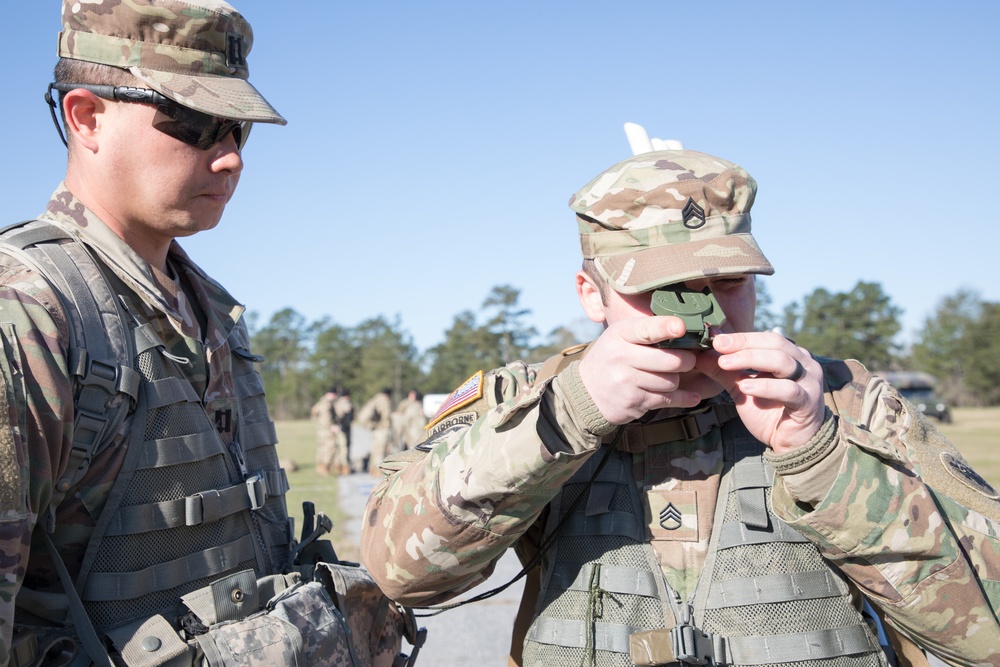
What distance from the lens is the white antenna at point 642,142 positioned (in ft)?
8.46

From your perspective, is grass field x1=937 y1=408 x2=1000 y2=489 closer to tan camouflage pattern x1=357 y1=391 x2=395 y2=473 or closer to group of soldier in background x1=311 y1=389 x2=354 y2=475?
tan camouflage pattern x1=357 y1=391 x2=395 y2=473

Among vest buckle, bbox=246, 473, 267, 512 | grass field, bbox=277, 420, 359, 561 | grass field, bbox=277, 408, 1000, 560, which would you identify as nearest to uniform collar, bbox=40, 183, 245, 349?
vest buckle, bbox=246, 473, 267, 512

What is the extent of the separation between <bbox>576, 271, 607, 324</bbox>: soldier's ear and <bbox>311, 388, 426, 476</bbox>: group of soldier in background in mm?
18483

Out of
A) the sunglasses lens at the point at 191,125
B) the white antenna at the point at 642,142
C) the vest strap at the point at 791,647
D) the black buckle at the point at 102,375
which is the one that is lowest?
the vest strap at the point at 791,647

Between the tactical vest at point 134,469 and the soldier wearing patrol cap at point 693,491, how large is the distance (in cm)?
44

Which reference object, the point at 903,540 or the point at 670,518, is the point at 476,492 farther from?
the point at 903,540

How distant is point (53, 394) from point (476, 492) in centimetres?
99

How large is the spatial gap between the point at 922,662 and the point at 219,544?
189 centimetres

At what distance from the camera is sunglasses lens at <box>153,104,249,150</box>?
2471 mm

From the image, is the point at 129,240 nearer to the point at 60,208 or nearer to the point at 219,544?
the point at 60,208

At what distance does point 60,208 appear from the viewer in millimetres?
2512

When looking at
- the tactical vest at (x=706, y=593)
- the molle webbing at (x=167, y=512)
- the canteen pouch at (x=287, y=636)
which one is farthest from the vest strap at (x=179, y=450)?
the tactical vest at (x=706, y=593)

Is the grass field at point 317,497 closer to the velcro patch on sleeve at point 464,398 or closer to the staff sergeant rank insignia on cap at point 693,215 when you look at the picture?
the velcro patch on sleeve at point 464,398

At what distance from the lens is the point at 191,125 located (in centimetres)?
250
